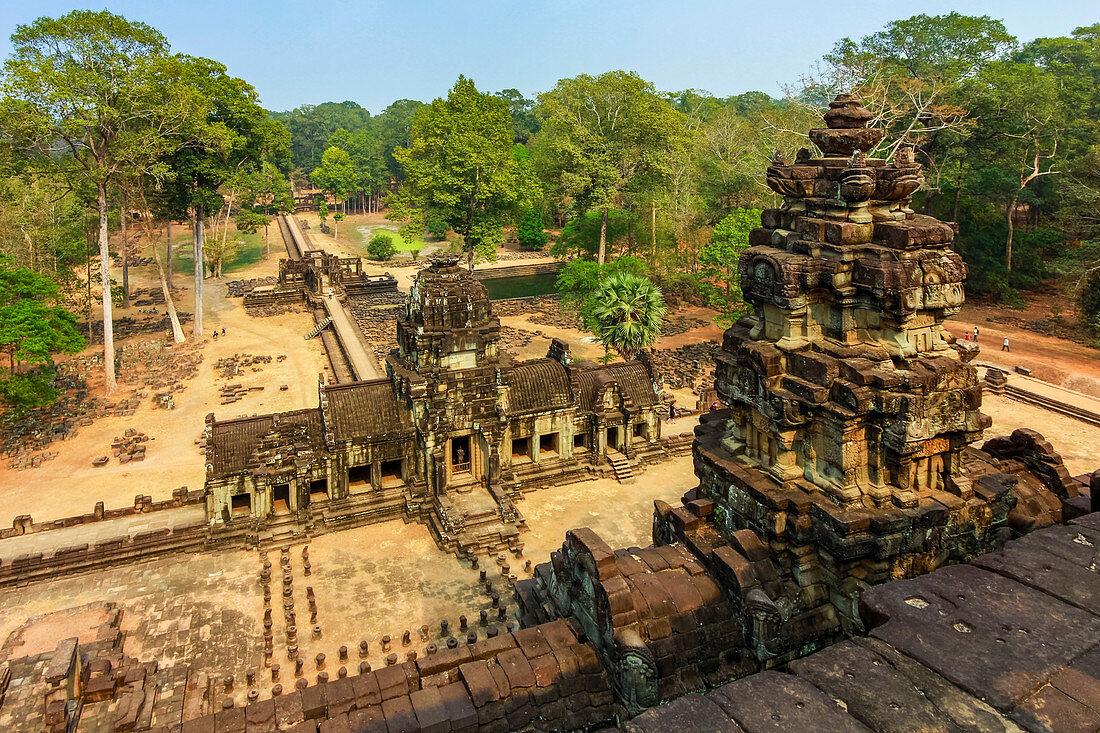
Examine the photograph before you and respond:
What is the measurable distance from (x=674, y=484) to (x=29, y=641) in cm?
1801

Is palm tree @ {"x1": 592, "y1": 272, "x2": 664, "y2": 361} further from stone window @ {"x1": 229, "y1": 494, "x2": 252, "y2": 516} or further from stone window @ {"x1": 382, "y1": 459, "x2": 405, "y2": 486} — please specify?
stone window @ {"x1": 229, "y1": 494, "x2": 252, "y2": 516}

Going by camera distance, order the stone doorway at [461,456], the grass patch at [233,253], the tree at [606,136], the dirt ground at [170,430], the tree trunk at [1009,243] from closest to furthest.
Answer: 1. the stone doorway at [461,456]
2. the dirt ground at [170,430]
3. the tree at [606,136]
4. the tree trunk at [1009,243]
5. the grass patch at [233,253]

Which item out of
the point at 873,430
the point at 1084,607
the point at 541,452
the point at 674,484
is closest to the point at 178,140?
the point at 541,452

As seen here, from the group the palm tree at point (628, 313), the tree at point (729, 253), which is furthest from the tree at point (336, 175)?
the palm tree at point (628, 313)

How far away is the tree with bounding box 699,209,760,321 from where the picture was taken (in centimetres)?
3862

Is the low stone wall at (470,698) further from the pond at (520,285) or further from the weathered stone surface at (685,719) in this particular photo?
the pond at (520,285)

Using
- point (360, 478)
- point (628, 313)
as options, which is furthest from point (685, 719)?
point (628, 313)

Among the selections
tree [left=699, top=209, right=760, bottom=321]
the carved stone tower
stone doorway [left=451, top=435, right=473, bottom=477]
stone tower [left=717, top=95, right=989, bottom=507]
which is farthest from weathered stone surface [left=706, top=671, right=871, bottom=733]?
tree [left=699, top=209, right=760, bottom=321]

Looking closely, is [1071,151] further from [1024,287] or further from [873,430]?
[873,430]

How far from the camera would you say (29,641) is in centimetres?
1648

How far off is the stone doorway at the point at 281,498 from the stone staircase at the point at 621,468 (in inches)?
416

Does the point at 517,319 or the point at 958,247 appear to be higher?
the point at 958,247

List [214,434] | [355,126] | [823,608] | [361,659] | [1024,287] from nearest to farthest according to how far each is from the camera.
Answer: [823,608]
[361,659]
[214,434]
[1024,287]
[355,126]

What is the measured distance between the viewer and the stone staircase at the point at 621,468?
24766mm
